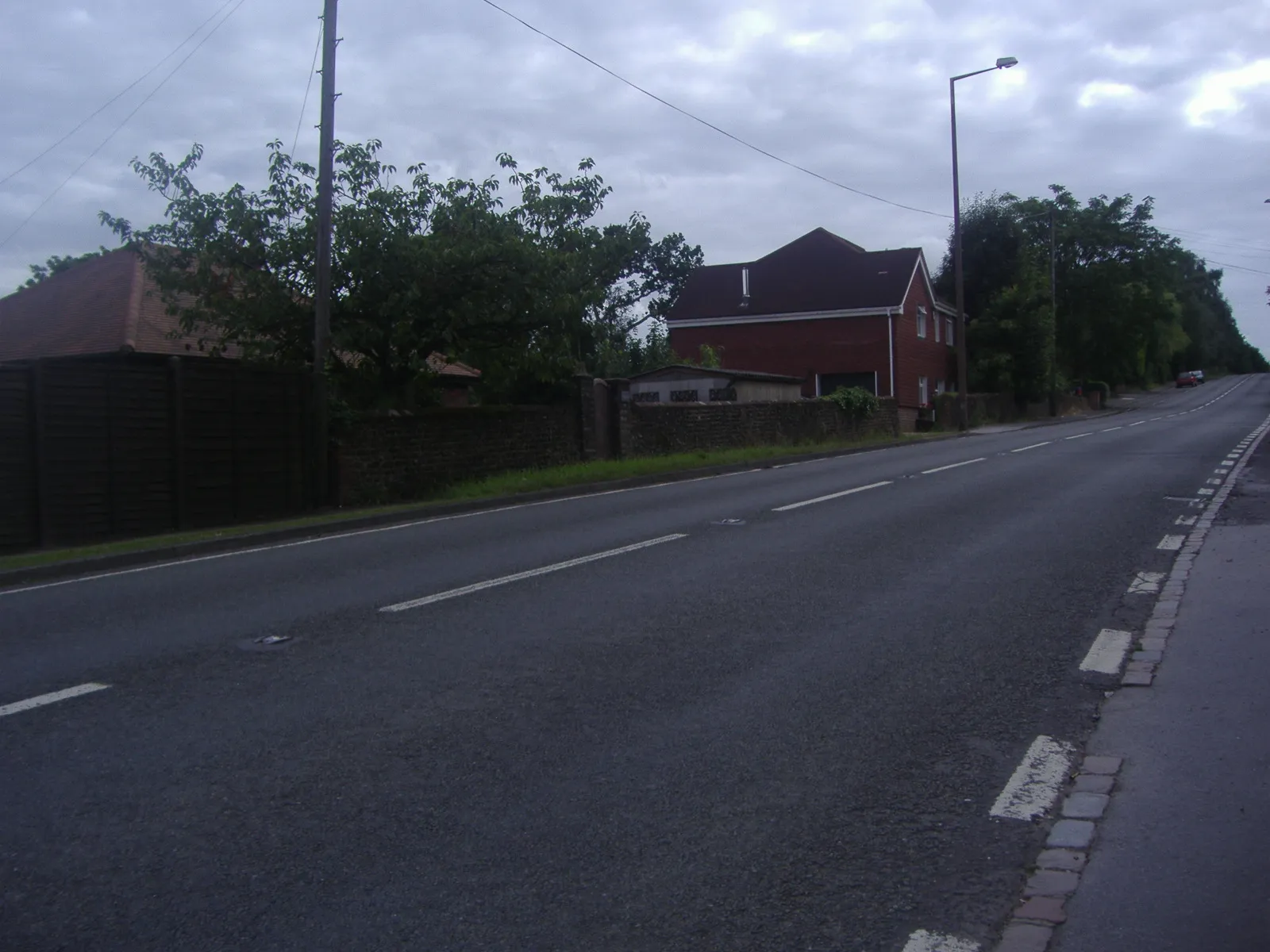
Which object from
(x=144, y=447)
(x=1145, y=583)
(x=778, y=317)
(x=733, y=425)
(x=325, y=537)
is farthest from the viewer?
(x=778, y=317)

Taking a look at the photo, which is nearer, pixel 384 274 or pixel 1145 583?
pixel 1145 583

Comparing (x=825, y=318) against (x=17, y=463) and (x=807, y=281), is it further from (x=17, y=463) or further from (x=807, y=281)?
(x=17, y=463)

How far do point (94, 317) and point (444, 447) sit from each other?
8734 millimetres

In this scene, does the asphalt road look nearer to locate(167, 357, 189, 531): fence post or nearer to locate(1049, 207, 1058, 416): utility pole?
locate(167, 357, 189, 531): fence post

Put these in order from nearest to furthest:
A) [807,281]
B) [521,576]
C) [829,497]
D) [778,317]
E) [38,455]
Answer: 1. [521,576]
2. [38,455]
3. [829,497]
4. [778,317]
5. [807,281]

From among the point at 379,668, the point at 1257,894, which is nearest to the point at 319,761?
the point at 379,668

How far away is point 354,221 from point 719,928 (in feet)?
52.4

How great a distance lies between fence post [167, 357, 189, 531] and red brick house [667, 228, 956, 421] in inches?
1385

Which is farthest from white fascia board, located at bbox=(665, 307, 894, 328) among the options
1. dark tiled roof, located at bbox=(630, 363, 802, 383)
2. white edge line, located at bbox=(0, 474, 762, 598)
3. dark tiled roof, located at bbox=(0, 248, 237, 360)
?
white edge line, located at bbox=(0, 474, 762, 598)

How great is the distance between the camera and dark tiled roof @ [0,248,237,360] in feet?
72.7

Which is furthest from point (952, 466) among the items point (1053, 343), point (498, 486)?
point (1053, 343)

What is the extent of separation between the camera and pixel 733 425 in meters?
28.9

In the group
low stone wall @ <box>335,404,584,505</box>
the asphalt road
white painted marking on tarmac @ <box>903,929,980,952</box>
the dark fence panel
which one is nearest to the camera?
white painted marking on tarmac @ <box>903,929,980,952</box>

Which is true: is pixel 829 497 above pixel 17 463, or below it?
below
